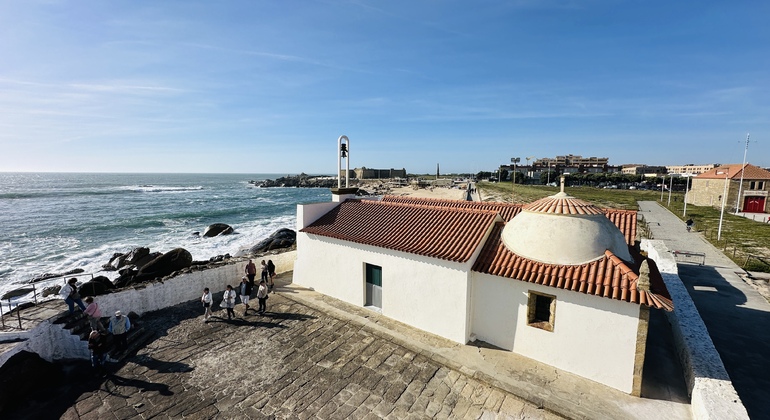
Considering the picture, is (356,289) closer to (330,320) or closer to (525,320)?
(330,320)

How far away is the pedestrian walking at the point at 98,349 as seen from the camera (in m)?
8.86

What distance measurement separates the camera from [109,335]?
34.7 ft

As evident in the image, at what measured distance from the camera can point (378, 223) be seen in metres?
13.3

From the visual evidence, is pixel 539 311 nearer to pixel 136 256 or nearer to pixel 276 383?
pixel 276 383

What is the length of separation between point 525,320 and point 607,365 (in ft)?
6.72

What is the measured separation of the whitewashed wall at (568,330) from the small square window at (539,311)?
12 cm

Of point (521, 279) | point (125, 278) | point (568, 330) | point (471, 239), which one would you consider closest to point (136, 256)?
point (125, 278)

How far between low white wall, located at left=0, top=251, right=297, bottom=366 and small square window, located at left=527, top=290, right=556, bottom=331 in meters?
12.0

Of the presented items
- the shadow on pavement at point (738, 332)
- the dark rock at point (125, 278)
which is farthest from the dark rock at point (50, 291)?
the shadow on pavement at point (738, 332)

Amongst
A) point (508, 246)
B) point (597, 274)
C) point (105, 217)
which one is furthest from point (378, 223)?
point (105, 217)

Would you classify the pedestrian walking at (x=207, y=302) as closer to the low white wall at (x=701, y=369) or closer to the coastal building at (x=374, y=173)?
the low white wall at (x=701, y=369)

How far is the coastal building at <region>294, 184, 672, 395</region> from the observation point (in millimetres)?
7957

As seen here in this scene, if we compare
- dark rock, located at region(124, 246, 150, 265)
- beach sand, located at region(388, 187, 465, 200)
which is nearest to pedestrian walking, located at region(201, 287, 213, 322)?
dark rock, located at region(124, 246, 150, 265)

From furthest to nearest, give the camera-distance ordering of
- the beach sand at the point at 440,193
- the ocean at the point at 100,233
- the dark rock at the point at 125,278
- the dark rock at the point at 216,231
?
the beach sand at the point at 440,193 < the dark rock at the point at 216,231 < the ocean at the point at 100,233 < the dark rock at the point at 125,278
